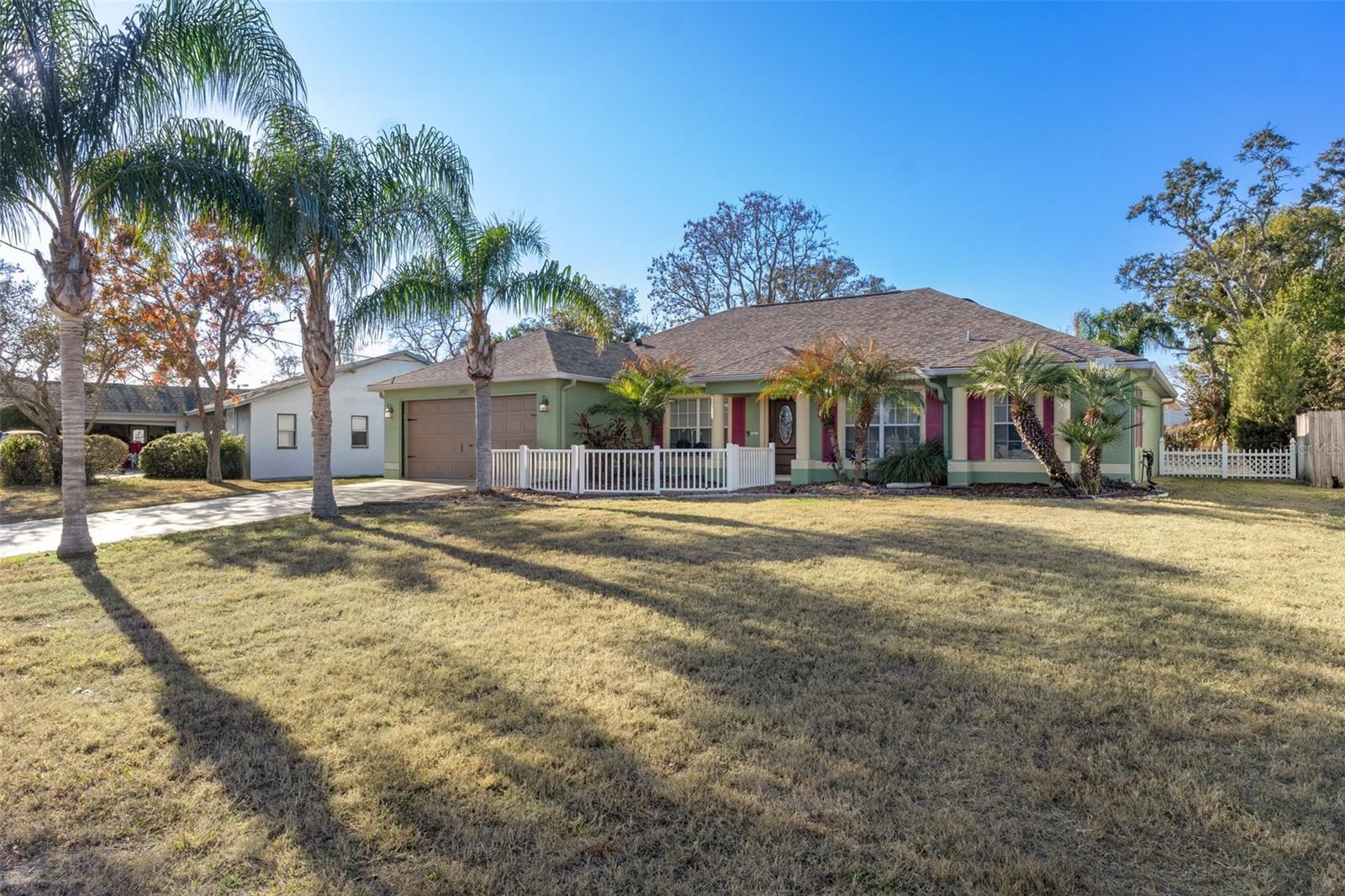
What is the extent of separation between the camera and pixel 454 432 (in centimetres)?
1941

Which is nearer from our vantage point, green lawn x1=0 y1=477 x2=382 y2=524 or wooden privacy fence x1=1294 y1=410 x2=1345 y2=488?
green lawn x1=0 y1=477 x2=382 y2=524

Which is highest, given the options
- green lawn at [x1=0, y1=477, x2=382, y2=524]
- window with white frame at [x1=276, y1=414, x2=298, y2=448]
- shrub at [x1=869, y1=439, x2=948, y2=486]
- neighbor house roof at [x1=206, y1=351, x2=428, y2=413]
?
neighbor house roof at [x1=206, y1=351, x2=428, y2=413]

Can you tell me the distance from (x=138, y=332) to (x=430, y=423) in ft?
25.7

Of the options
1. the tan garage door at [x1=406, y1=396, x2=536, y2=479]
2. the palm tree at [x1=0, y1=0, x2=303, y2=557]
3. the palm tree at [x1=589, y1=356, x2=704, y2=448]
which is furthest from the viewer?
the tan garage door at [x1=406, y1=396, x2=536, y2=479]

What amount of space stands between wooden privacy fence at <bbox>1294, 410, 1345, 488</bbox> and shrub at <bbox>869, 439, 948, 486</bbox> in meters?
10.7

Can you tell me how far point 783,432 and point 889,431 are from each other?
2.52 metres

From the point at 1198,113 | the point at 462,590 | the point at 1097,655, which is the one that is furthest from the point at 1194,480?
the point at 462,590

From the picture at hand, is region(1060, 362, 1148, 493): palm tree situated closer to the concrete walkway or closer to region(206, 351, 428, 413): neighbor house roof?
the concrete walkway

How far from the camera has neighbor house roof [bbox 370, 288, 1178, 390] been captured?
1566cm

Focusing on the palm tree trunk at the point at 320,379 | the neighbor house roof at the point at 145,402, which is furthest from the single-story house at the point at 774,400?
the neighbor house roof at the point at 145,402

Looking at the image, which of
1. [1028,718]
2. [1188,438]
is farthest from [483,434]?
[1188,438]

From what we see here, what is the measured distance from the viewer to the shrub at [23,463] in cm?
1723

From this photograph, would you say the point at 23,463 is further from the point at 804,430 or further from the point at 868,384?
the point at 868,384

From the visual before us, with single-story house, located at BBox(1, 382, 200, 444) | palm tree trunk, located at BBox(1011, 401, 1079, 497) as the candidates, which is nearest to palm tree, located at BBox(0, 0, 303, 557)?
palm tree trunk, located at BBox(1011, 401, 1079, 497)
